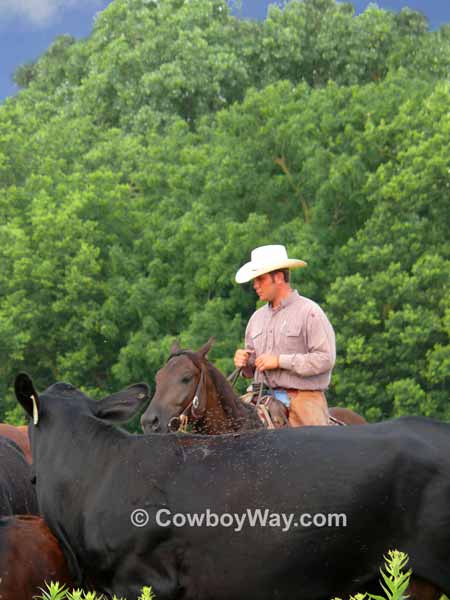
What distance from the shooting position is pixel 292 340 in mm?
8898

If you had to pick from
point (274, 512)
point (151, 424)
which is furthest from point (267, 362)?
point (274, 512)

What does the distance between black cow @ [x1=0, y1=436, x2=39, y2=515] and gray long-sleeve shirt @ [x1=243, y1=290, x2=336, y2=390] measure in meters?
1.94

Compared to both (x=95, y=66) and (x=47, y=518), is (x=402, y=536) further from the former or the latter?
(x=95, y=66)

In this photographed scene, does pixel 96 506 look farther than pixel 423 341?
No

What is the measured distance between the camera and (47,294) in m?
32.7

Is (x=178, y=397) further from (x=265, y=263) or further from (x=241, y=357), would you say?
(x=265, y=263)

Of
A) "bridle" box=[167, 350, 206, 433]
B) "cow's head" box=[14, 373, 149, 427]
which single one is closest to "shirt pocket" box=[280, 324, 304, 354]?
"bridle" box=[167, 350, 206, 433]

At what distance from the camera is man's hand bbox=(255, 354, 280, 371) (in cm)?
872

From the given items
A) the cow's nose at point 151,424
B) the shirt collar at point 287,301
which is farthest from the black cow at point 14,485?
the shirt collar at point 287,301

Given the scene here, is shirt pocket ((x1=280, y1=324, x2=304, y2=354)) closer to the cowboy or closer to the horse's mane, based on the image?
the cowboy

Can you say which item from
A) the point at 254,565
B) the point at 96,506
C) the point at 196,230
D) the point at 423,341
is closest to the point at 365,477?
the point at 254,565

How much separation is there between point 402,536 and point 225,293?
88.2ft

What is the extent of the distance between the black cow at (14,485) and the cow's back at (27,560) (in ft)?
5.00

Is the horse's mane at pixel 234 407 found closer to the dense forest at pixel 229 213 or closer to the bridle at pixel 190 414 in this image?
the bridle at pixel 190 414
